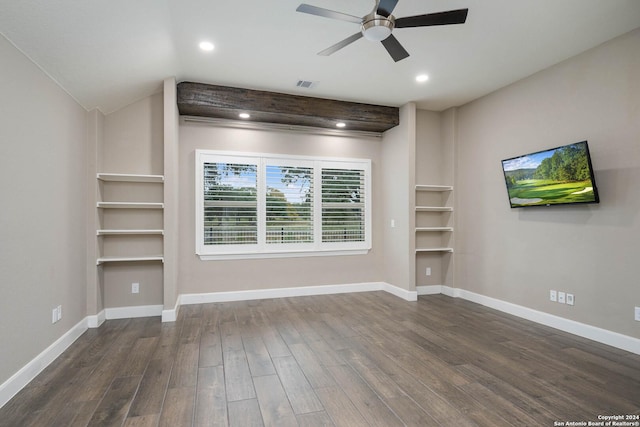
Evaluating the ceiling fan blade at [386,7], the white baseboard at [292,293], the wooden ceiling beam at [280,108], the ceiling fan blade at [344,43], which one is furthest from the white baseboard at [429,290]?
the ceiling fan blade at [386,7]

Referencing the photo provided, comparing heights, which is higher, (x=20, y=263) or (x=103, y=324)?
(x=20, y=263)

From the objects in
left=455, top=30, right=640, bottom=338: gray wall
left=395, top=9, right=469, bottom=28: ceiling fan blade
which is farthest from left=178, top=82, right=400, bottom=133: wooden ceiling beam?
left=395, top=9, right=469, bottom=28: ceiling fan blade

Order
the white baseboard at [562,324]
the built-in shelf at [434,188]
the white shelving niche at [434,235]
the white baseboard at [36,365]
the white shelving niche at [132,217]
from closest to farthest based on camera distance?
the white baseboard at [36,365] < the white baseboard at [562,324] < the white shelving niche at [132,217] < the built-in shelf at [434,188] < the white shelving niche at [434,235]

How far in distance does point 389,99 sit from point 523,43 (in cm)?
195

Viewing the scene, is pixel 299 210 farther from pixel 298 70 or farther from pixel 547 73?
pixel 547 73

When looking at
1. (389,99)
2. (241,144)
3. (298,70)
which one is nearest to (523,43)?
(389,99)

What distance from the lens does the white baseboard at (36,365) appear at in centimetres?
231

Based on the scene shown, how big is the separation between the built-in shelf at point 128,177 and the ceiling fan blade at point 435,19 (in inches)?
127

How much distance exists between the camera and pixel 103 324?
3994 millimetres

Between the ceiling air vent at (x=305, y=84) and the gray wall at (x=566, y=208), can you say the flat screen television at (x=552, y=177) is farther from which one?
the ceiling air vent at (x=305, y=84)

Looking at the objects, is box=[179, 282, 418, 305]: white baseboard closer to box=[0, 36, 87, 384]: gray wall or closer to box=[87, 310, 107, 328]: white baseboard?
box=[87, 310, 107, 328]: white baseboard

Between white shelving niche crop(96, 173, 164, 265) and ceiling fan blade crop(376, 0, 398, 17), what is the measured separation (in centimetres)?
312

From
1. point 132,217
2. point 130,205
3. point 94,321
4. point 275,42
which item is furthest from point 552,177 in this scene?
point 94,321

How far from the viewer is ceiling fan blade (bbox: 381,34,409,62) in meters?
2.74
